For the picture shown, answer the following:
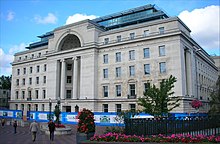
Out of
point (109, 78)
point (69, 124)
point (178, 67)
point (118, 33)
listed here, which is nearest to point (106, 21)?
point (118, 33)

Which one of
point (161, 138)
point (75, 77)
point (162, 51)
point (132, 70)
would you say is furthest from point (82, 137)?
point (75, 77)

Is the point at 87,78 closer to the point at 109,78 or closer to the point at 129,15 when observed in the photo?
the point at 109,78

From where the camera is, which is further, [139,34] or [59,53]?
[59,53]

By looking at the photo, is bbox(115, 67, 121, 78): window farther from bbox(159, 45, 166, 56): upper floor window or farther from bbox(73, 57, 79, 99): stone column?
bbox(73, 57, 79, 99): stone column

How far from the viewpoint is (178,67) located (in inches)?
1585

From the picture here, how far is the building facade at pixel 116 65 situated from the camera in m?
42.2

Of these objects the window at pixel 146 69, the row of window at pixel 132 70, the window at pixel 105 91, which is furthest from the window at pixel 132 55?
the window at pixel 105 91

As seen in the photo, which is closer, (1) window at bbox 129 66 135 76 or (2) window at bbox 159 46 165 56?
(2) window at bbox 159 46 165 56

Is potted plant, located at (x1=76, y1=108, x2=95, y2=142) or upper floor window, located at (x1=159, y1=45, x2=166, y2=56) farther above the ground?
upper floor window, located at (x1=159, y1=45, x2=166, y2=56)

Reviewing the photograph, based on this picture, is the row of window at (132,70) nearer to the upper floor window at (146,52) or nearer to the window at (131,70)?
the window at (131,70)

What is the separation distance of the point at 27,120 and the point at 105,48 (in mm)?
21232

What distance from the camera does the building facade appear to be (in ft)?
139

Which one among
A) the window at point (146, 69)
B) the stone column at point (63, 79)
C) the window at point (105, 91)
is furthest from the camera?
the stone column at point (63, 79)

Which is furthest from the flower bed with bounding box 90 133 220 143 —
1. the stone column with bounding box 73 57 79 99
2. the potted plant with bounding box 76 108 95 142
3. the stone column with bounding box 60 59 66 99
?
Result: the stone column with bounding box 60 59 66 99
